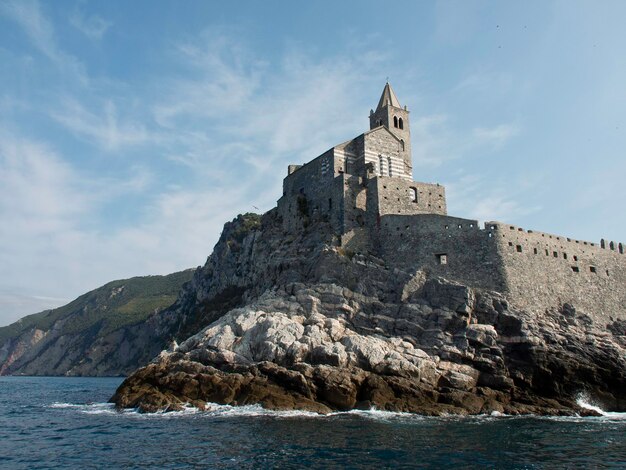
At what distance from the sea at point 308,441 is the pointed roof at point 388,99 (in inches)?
1280

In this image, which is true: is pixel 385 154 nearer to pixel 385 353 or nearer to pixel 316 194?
pixel 316 194

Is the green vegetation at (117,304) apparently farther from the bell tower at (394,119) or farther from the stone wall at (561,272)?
the stone wall at (561,272)

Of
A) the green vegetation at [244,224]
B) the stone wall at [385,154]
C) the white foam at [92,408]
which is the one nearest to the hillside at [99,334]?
the green vegetation at [244,224]

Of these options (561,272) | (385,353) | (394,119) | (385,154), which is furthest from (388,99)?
(385,353)

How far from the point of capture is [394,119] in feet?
170

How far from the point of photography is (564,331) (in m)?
36.8

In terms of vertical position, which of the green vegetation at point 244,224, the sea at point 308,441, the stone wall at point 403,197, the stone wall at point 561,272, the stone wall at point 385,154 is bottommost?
the sea at point 308,441

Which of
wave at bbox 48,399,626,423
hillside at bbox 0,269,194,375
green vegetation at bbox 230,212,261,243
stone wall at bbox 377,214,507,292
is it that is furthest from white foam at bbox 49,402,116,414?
hillside at bbox 0,269,194,375

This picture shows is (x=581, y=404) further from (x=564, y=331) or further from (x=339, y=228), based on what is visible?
(x=339, y=228)

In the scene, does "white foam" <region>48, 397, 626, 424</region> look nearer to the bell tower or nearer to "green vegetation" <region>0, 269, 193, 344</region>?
the bell tower

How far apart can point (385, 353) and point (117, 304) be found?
444ft

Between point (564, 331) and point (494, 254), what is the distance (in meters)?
6.83

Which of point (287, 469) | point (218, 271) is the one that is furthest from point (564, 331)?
point (218, 271)

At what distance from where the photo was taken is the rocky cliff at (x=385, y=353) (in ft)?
101
